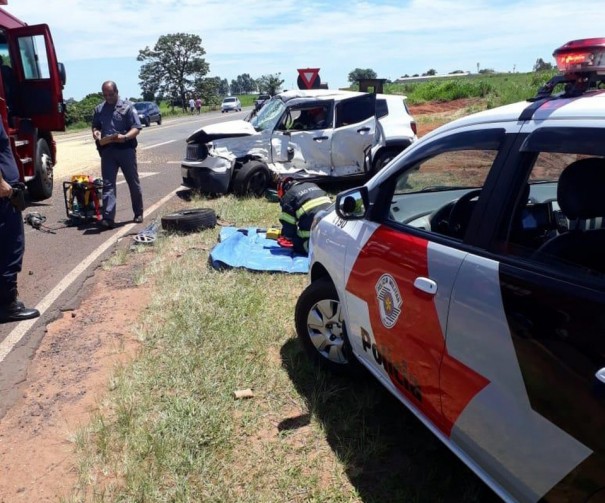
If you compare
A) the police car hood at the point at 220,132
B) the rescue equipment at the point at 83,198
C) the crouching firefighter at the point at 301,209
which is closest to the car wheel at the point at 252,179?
the police car hood at the point at 220,132

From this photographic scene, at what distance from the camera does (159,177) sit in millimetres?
13367

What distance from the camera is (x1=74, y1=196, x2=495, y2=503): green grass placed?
2811 millimetres

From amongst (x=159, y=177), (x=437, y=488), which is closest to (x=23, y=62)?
(x=159, y=177)

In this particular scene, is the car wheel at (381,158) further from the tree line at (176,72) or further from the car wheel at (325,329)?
the tree line at (176,72)

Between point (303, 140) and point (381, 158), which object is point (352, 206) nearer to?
point (303, 140)

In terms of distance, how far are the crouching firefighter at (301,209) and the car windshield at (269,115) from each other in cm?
433

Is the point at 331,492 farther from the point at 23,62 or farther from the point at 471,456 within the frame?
the point at 23,62

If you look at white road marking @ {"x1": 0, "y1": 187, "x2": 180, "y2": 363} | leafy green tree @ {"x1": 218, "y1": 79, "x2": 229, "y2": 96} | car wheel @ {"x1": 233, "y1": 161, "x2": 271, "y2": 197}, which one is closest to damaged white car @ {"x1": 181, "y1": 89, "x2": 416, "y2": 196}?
car wheel @ {"x1": 233, "y1": 161, "x2": 271, "y2": 197}

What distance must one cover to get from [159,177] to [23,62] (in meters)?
4.12

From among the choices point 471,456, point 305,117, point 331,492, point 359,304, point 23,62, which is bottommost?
point 331,492

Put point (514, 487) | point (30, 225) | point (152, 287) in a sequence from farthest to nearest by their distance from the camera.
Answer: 1. point (30, 225)
2. point (152, 287)
3. point (514, 487)

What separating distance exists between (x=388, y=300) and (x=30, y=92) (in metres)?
9.46

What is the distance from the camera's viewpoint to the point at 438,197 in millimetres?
3414

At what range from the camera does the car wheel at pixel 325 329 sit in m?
3.63
